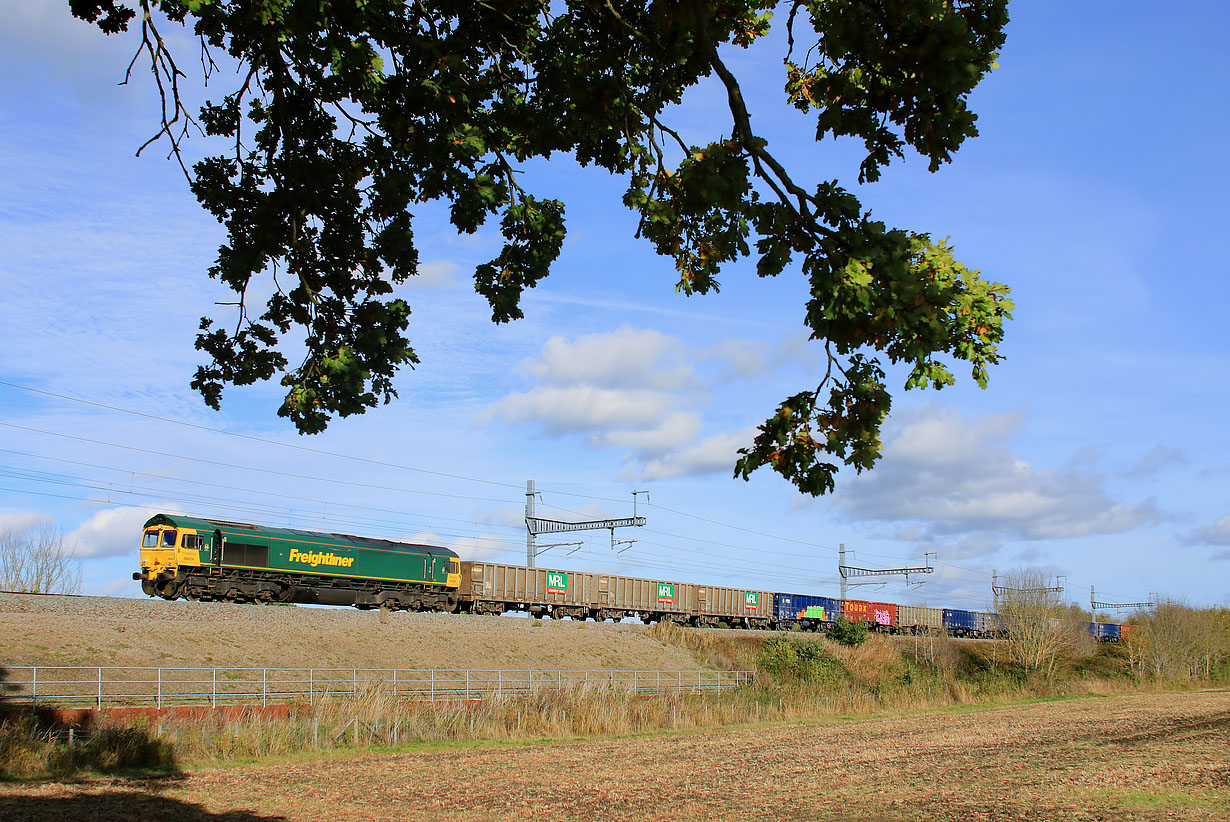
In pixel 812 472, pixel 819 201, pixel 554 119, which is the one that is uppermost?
pixel 554 119

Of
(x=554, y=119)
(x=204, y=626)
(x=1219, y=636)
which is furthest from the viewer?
(x=1219, y=636)

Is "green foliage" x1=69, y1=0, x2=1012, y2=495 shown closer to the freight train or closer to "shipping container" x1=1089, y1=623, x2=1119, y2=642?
the freight train

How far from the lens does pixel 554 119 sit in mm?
8719

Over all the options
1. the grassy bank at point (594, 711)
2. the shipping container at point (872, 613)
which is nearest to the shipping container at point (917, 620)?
the shipping container at point (872, 613)

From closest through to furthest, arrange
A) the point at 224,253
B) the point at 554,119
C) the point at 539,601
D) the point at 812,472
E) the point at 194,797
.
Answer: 1. the point at 812,472
2. the point at 554,119
3. the point at 224,253
4. the point at 194,797
5. the point at 539,601

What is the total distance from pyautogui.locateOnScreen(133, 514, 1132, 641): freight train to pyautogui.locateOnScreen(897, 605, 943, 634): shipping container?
7642 millimetres

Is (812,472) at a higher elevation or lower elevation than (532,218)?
lower

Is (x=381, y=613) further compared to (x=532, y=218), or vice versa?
(x=381, y=613)

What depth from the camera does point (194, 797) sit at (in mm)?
13125

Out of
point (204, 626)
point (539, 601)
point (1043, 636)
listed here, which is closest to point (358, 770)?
point (204, 626)

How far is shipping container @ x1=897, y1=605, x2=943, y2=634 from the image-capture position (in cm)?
7156

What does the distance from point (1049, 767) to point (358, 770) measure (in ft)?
41.9

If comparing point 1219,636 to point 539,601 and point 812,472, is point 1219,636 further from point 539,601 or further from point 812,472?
point 812,472

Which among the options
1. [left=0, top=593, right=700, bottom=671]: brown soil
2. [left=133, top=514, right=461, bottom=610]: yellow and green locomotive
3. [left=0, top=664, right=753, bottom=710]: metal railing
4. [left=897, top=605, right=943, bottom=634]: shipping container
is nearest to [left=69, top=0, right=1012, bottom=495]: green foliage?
[left=0, top=664, right=753, bottom=710]: metal railing
